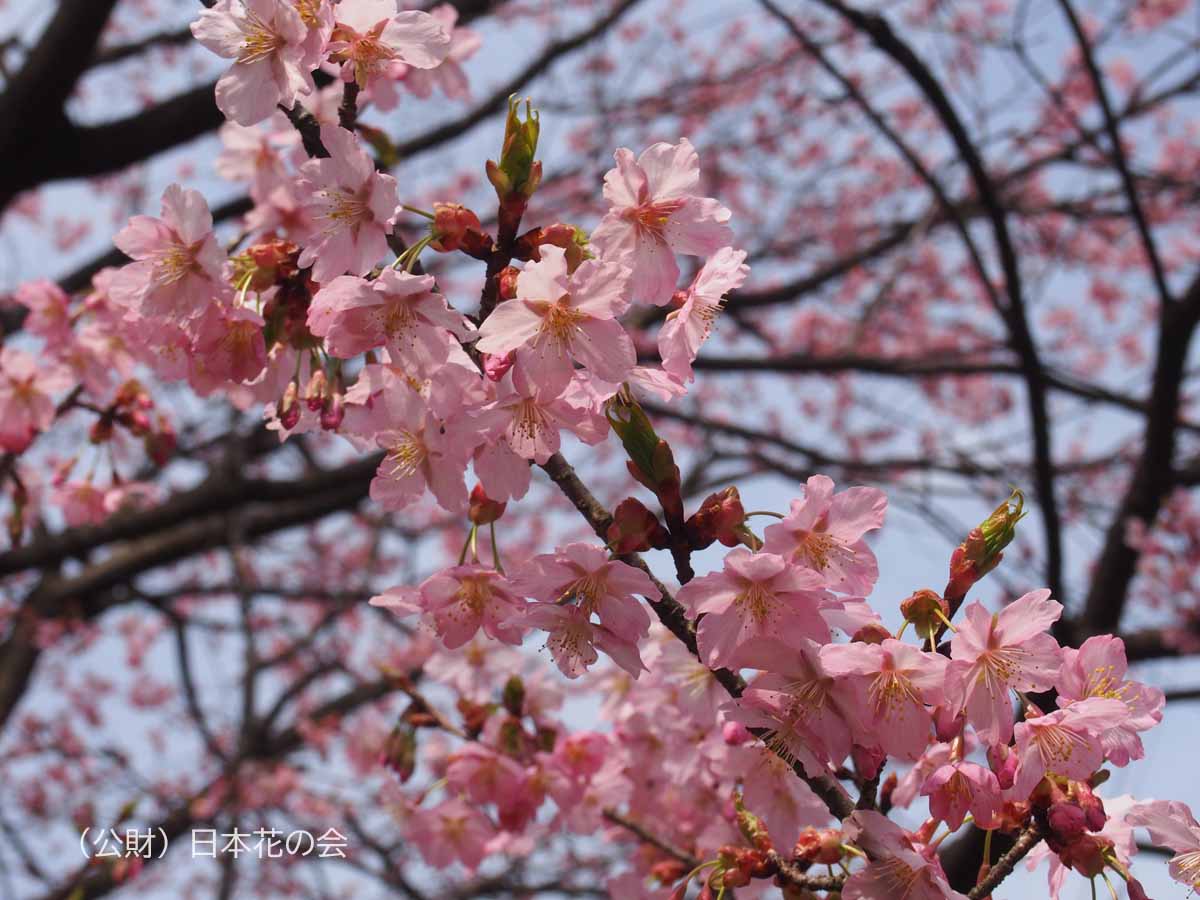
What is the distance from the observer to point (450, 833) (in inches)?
90.3

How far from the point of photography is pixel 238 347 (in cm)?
146

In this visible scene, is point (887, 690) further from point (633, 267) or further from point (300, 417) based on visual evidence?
point (300, 417)

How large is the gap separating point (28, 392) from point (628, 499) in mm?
1735

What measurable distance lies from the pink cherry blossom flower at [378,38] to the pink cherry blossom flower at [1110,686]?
115 centimetres

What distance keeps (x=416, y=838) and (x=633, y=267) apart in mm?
1599

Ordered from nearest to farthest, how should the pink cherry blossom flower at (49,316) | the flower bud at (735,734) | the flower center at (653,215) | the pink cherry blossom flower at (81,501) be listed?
the flower center at (653,215) → the flower bud at (735,734) → the pink cherry blossom flower at (49,316) → the pink cherry blossom flower at (81,501)

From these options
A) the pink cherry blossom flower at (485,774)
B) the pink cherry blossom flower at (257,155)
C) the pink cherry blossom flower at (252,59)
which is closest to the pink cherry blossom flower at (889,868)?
the pink cherry blossom flower at (485,774)

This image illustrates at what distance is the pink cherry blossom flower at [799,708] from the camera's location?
3.72 feet

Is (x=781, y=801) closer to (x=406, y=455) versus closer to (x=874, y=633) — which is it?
(x=874, y=633)

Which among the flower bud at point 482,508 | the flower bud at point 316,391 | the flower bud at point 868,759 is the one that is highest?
the flower bud at point 316,391

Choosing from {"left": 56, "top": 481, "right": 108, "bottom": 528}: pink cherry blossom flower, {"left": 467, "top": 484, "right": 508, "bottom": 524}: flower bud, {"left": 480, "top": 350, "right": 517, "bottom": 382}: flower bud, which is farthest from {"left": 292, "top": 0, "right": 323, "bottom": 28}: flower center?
{"left": 56, "top": 481, "right": 108, "bottom": 528}: pink cherry blossom flower

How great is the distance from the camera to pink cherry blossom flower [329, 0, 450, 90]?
134 centimetres

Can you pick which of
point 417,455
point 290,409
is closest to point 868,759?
point 417,455

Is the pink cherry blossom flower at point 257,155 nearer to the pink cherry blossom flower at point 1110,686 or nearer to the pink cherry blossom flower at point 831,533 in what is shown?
the pink cherry blossom flower at point 831,533
